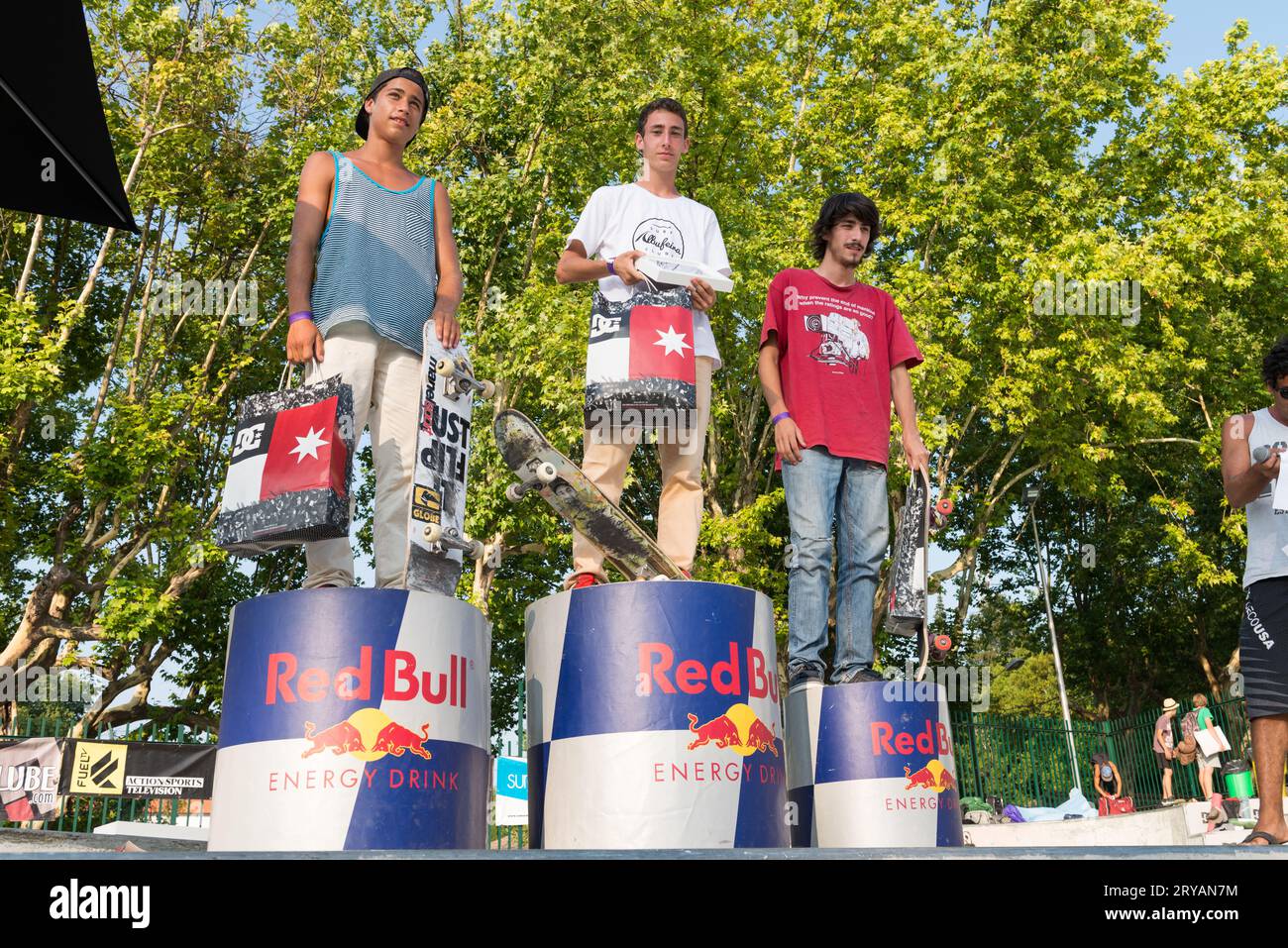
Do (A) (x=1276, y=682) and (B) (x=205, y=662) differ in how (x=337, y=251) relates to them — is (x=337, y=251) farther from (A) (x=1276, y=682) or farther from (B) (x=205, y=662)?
(B) (x=205, y=662)

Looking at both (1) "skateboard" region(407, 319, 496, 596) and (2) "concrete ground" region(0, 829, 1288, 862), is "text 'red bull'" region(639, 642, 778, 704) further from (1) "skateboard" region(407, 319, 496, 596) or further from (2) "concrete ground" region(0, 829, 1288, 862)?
(2) "concrete ground" region(0, 829, 1288, 862)

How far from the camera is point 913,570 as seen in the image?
193 inches

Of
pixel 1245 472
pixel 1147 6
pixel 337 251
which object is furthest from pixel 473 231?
pixel 1245 472

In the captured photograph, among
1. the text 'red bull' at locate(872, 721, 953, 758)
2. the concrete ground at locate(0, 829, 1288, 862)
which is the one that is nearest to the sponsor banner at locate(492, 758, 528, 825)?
the text 'red bull' at locate(872, 721, 953, 758)

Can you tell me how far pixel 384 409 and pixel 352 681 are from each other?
1342 mm

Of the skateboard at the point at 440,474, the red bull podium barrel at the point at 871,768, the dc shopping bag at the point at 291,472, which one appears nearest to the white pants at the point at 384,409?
the skateboard at the point at 440,474

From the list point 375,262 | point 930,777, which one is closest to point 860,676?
point 930,777

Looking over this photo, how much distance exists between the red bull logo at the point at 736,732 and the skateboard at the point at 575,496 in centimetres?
73

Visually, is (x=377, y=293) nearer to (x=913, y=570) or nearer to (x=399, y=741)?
(x=399, y=741)

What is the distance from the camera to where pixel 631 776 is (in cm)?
311

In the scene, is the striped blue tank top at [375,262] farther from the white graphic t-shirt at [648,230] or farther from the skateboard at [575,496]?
the white graphic t-shirt at [648,230]

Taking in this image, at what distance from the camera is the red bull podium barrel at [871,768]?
4133 millimetres

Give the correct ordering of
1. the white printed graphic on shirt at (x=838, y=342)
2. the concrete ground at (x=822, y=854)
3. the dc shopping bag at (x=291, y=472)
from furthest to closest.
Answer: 1. the white printed graphic on shirt at (x=838, y=342)
2. the dc shopping bag at (x=291, y=472)
3. the concrete ground at (x=822, y=854)
